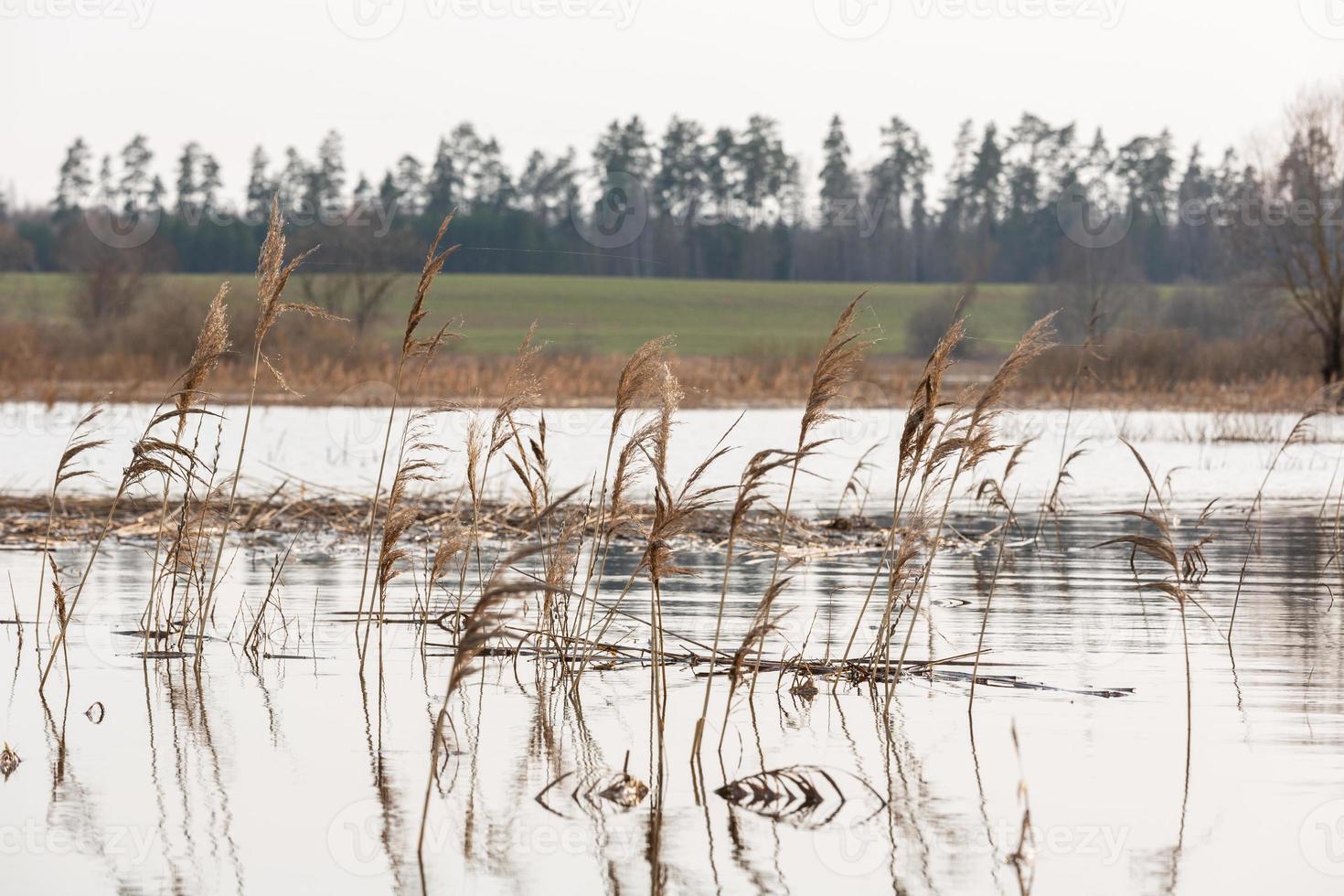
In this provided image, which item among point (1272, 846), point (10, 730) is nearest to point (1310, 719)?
point (1272, 846)

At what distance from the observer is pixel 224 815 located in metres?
4.71

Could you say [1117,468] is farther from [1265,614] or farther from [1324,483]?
[1265,614]

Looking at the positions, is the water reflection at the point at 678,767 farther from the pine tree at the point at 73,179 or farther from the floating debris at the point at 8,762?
the pine tree at the point at 73,179

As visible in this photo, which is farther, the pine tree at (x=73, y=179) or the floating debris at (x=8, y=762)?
the pine tree at (x=73, y=179)

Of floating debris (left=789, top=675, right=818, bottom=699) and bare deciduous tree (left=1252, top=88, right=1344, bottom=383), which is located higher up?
bare deciduous tree (left=1252, top=88, right=1344, bottom=383)

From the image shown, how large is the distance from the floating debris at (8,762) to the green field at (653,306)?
57966 millimetres

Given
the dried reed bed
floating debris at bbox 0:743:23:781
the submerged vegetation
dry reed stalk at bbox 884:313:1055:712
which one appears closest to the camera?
the submerged vegetation

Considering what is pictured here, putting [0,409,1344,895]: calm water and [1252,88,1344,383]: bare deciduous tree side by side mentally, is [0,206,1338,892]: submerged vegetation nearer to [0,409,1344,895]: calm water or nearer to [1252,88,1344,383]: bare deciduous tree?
[0,409,1344,895]: calm water

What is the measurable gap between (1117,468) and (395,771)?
16.5 meters

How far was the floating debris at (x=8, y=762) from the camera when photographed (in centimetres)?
516

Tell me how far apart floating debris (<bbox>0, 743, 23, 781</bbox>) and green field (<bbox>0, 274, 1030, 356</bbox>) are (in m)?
58.0

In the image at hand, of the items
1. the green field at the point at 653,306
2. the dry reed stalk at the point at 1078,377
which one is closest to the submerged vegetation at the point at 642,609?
the dry reed stalk at the point at 1078,377

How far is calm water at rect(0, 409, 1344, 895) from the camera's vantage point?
4.25 meters

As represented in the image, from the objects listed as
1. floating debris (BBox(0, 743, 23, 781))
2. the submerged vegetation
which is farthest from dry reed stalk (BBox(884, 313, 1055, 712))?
floating debris (BBox(0, 743, 23, 781))
